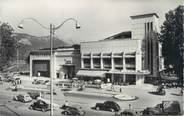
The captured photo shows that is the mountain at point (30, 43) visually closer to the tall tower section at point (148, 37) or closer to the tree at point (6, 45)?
the tree at point (6, 45)

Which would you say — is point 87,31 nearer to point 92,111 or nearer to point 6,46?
point 92,111

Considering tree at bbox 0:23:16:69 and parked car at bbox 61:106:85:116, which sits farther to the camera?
tree at bbox 0:23:16:69

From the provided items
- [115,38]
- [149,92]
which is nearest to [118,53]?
[115,38]

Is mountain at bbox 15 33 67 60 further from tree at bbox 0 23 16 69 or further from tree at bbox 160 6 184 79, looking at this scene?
tree at bbox 160 6 184 79

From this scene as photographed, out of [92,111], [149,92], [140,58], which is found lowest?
[92,111]

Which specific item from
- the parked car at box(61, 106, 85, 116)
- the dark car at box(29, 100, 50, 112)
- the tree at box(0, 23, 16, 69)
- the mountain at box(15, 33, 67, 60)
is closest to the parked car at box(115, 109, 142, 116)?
the parked car at box(61, 106, 85, 116)

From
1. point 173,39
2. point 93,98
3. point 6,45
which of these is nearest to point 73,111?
point 93,98

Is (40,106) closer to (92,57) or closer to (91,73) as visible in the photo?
(91,73)
